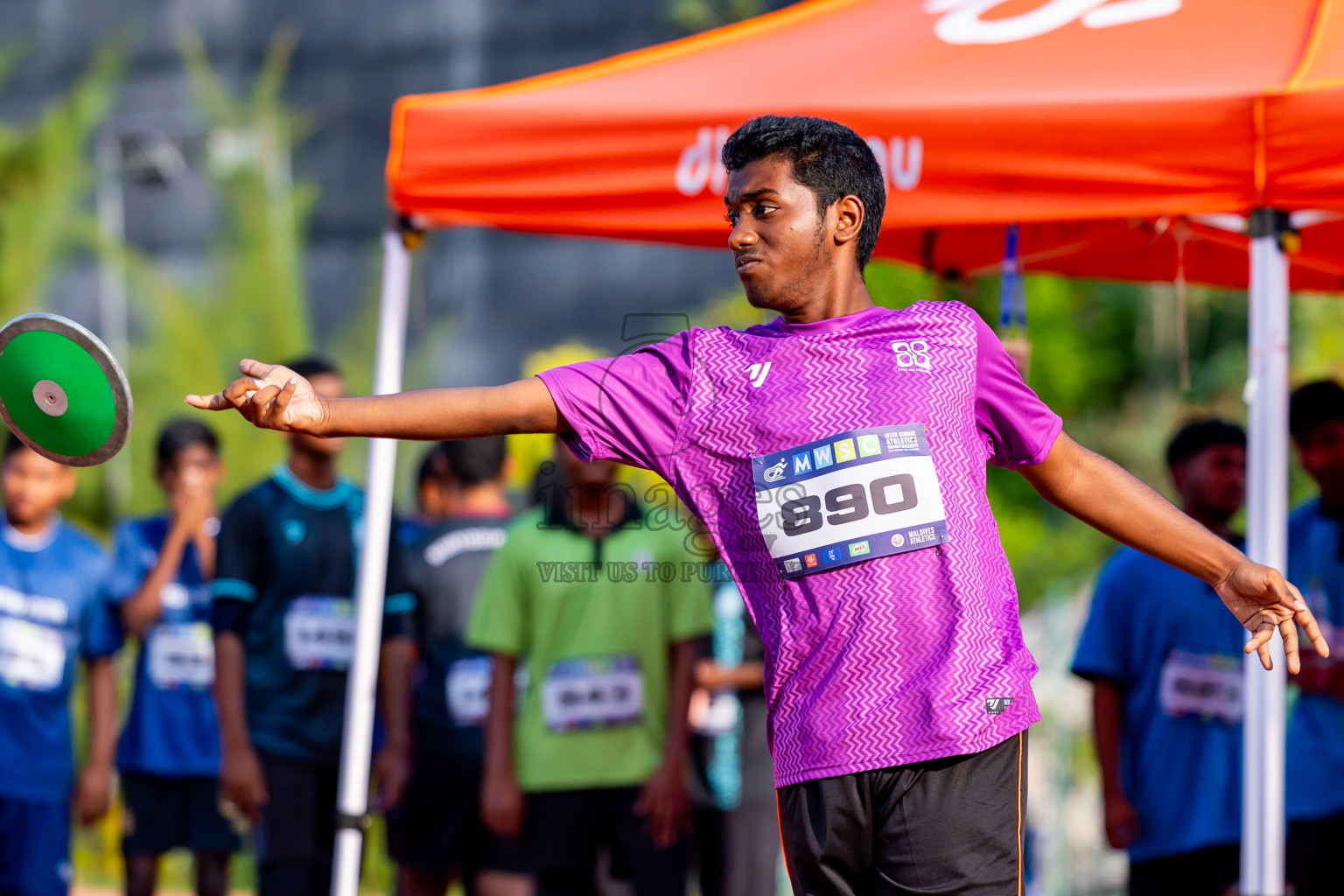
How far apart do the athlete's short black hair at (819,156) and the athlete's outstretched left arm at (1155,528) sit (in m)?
0.49

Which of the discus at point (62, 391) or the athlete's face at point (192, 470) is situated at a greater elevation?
the athlete's face at point (192, 470)

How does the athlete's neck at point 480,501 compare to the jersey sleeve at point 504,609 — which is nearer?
the jersey sleeve at point 504,609

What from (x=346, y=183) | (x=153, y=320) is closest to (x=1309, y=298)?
(x=153, y=320)

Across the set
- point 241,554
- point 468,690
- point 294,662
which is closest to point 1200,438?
point 468,690

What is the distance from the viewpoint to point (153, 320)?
11.8 meters

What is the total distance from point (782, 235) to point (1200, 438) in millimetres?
2459

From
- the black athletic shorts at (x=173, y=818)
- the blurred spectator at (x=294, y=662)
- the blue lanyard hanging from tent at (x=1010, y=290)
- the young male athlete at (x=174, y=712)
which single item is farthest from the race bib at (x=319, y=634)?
the blue lanyard hanging from tent at (x=1010, y=290)

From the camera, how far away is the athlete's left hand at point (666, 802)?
13.3 feet

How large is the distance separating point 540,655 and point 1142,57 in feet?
7.53

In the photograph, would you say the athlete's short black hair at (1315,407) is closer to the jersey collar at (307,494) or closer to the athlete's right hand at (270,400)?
the jersey collar at (307,494)

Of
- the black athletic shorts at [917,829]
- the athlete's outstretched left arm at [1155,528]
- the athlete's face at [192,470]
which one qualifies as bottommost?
the black athletic shorts at [917,829]

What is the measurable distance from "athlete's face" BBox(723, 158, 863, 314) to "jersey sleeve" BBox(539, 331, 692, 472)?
165 mm

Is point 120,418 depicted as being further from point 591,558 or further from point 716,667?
point 716,667

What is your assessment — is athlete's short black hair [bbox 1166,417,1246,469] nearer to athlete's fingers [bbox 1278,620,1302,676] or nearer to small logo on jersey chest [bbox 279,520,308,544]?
athlete's fingers [bbox 1278,620,1302,676]
